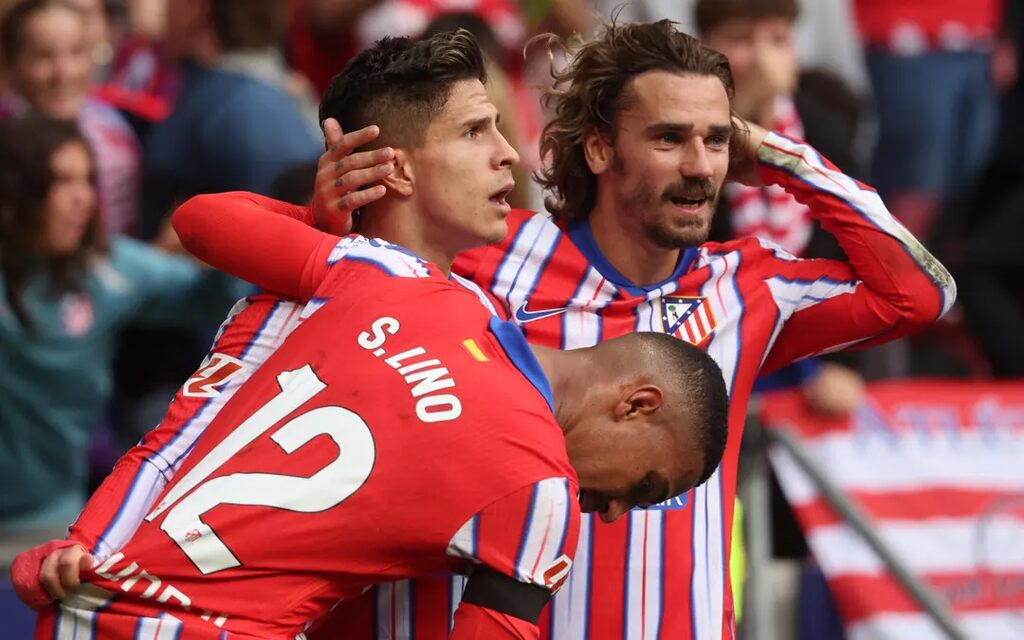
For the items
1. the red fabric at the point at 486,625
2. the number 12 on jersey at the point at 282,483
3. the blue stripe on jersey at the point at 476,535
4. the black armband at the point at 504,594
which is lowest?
the red fabric at the point at 486,625

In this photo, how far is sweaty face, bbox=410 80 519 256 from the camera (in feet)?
11.0

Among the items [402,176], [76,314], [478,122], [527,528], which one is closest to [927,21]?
[76,314]

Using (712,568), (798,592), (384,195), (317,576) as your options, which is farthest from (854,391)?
(317,576)

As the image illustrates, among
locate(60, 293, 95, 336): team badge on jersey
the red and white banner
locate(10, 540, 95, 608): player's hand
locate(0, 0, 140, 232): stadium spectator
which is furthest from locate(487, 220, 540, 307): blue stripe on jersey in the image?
locate(0, 0, 140, 232): stadium spectator

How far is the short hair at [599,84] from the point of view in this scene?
12.4ft

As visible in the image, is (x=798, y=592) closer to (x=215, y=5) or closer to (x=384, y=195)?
(x=384, y=195)

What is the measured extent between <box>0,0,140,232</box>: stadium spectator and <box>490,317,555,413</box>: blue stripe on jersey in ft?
11.0

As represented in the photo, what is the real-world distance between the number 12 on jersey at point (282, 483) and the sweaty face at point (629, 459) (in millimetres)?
461

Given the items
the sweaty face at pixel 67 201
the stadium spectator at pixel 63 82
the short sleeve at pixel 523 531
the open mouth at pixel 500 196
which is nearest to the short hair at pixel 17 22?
the stadium spectator at pixel 63 82

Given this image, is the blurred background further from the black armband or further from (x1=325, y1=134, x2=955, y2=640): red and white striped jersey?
the black armband

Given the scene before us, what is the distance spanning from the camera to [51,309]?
5566 mm

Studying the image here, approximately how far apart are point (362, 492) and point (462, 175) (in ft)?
2.83

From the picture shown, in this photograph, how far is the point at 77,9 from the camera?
20.5 feet

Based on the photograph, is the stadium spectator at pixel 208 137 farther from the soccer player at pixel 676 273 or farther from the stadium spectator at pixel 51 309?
the soccer player at pixel 676 273
